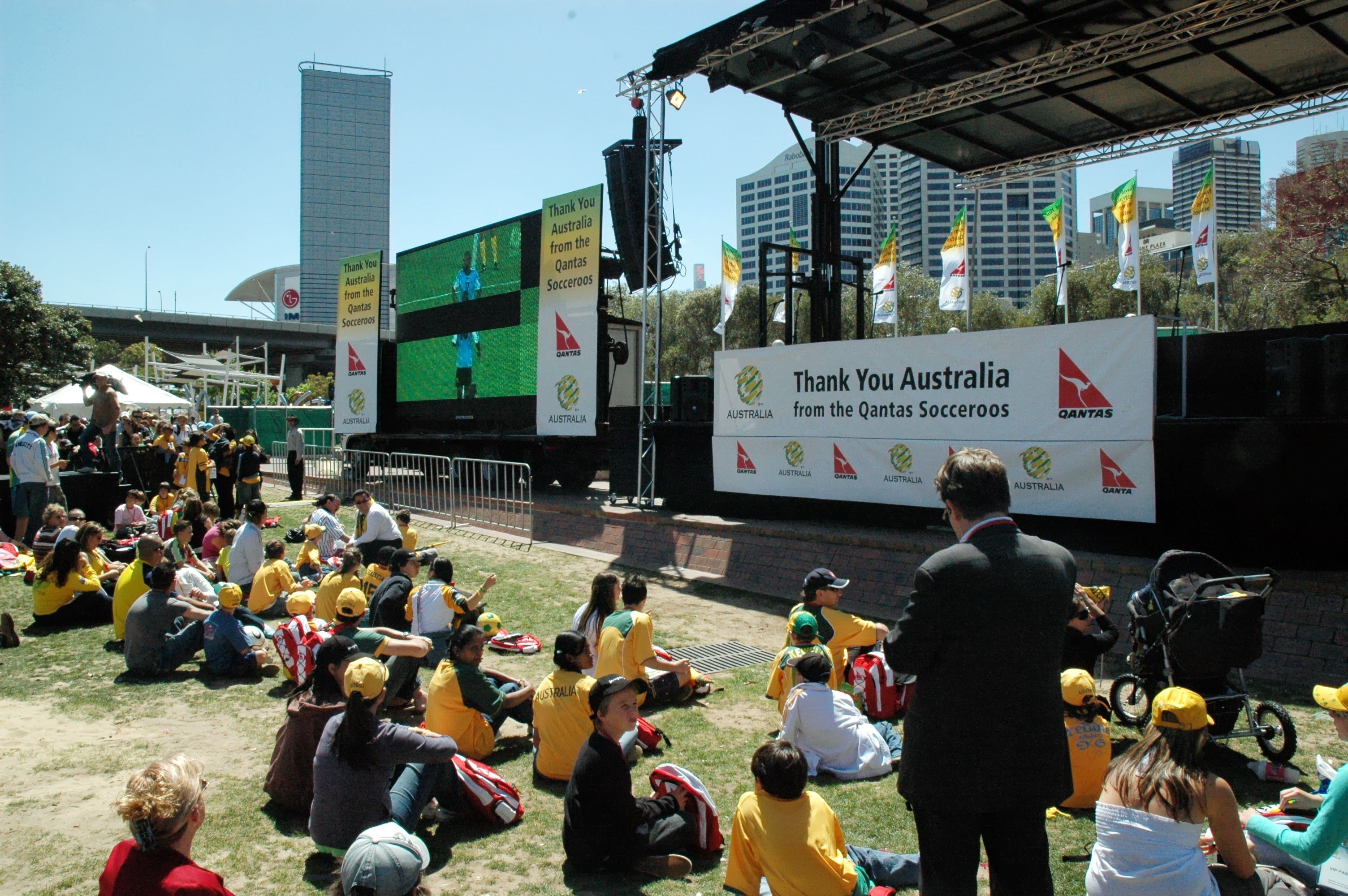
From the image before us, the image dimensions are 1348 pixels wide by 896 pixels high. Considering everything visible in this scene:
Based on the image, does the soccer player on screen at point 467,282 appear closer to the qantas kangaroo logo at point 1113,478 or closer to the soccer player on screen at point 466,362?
the soccer player on screen at point 466,362

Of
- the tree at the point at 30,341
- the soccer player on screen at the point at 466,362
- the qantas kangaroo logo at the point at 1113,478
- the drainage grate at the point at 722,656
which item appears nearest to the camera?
the drainage grate at the point at 722,656

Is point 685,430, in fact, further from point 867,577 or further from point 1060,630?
point 1060,630

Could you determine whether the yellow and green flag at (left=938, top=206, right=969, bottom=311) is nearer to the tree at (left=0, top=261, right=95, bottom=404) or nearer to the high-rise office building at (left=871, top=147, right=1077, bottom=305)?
the tree at (left=0, top=261, right=95, bottom=404)

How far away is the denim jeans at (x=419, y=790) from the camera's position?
13.6ft

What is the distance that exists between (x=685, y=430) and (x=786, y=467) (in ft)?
7.25


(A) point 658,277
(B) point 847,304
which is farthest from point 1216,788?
(B) point 847,304

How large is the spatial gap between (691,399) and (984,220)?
269 feet

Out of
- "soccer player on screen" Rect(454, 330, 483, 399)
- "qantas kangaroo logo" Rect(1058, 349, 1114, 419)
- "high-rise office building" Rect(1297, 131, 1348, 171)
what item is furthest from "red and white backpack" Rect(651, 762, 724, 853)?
"high-rise office building" Rect(1297, 131, 1348, 171)

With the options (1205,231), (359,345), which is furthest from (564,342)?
(1205,231)

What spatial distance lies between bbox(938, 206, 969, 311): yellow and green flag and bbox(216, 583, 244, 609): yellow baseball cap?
14.5 meters

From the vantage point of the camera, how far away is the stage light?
12.1m

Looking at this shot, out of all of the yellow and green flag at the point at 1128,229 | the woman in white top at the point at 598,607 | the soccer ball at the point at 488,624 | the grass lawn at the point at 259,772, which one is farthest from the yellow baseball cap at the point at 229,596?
the yellow and green flag at the point at 1128,229

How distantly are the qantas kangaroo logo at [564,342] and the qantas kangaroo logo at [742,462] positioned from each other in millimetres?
4016

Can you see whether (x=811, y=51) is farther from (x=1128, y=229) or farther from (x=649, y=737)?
(x=649, y=737)
